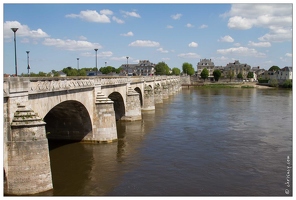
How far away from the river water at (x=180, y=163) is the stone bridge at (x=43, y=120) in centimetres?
112

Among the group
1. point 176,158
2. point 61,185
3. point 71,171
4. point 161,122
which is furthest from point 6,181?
point 161,122

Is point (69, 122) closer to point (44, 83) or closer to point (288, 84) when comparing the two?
point (44, 83)

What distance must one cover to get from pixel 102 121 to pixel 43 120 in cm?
496

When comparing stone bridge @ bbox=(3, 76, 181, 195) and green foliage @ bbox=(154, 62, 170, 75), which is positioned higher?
green foliage @ bbox=(154, 62, 170, 75)

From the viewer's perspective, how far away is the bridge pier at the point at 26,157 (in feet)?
47.0

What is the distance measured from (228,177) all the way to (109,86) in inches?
614

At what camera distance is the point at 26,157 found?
1448 centimetres

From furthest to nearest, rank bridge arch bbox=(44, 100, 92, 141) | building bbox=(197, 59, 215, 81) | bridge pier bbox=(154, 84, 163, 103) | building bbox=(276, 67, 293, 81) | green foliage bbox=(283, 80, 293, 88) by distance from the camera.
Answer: building bbox=(197, 59, 215, 81) < building bbox=(276, 67, 293, 81) < green foliage bbox=(283, 80, 293, 88) < bridge pier bbox=(154, 84, 163, 103) < bridge arch bbox=(44, 100, 92, 141)

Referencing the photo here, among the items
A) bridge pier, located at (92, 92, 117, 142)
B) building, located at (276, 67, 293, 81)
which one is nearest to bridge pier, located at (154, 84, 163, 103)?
bridge pier, located at (92, 92, 117, 142)

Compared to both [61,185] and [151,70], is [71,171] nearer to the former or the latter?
[61,185]

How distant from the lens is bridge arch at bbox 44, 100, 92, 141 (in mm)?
24375

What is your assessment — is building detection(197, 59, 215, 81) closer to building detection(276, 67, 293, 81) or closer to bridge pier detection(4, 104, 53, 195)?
building detection(276, 67, 293, 81)

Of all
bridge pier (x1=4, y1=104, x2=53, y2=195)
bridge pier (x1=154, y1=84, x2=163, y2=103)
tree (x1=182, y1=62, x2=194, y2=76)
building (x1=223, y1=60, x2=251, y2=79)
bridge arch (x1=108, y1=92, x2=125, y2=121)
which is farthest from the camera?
building (x1=223, y1=60, x2=251, y2=79)

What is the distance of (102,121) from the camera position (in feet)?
83.0
